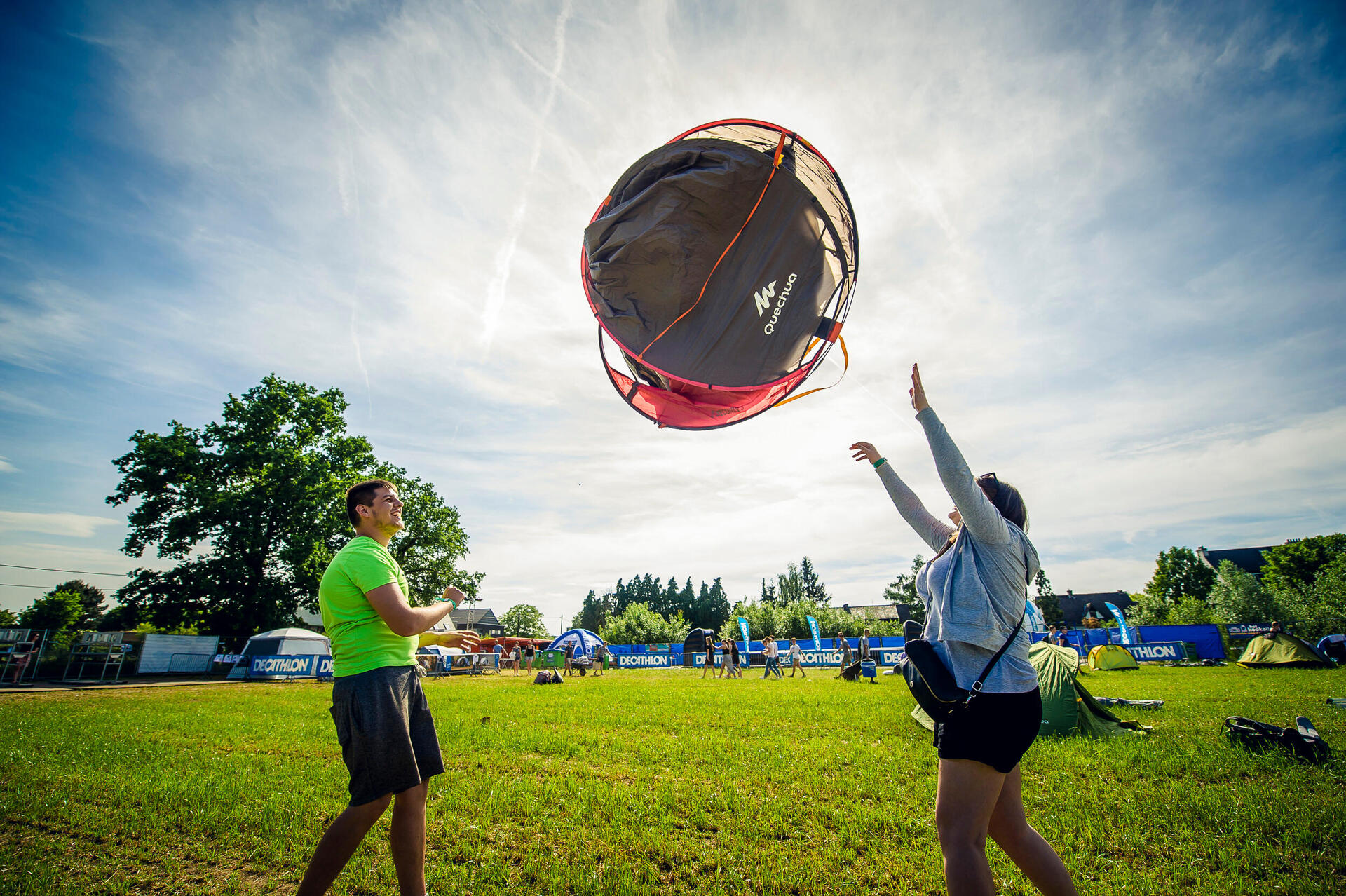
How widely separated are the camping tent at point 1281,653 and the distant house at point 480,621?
274 ft

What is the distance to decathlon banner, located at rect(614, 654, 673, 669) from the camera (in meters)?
35.0

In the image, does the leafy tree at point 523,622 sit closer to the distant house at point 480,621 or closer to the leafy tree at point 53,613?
the distant house at point 480,621

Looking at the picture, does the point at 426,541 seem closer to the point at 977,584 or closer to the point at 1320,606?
the point at 977,584

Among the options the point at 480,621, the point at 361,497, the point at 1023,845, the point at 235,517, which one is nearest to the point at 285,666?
the point at 235,517

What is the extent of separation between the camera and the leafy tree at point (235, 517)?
26.0 m

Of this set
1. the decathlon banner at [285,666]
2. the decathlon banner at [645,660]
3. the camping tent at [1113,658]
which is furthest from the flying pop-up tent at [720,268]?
the decathlon banner at [645,660]

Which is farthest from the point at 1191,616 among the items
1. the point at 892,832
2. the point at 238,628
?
the point at 238,628

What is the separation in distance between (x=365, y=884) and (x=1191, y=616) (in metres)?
49.5

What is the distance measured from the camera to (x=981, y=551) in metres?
2.28

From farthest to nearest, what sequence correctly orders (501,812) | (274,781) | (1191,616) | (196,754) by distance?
(1191,616) → (196,754) → (274,781) → (501,812)

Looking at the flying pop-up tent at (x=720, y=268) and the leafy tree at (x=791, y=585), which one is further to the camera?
the leafy tree at (x=791, y=585)

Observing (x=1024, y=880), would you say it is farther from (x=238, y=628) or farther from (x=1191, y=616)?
(x=1191, y=616)

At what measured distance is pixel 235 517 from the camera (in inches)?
1037

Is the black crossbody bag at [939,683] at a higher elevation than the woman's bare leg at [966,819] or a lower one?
higher
